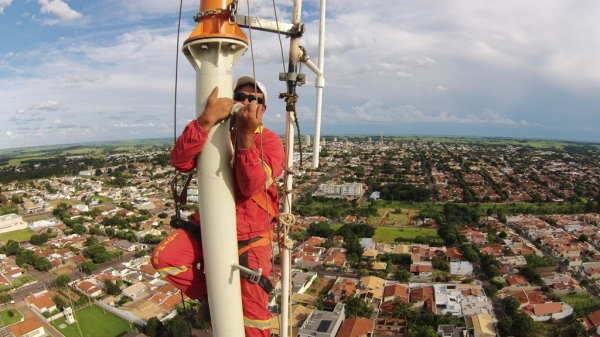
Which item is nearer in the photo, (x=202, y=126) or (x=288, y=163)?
(x=202, y=126)

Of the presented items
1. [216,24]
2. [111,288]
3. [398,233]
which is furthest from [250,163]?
[398,233]

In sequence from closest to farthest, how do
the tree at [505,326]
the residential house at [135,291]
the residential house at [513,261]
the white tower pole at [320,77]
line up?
the white tower pole at [320,77]
the tree at [505,326]
the residential house at [135,291]
the residential house at [513,261]

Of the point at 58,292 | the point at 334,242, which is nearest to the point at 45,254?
the point at 58,292

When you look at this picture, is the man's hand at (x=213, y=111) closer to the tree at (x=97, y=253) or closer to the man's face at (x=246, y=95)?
the man's face at (x=246, y=95)

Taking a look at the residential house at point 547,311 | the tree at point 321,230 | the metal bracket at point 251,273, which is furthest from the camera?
the tree at point 321,230

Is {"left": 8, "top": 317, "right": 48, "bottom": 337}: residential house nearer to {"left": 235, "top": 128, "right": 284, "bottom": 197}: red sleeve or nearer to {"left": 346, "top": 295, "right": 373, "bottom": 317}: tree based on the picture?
{"left": 346, "top": 295, "right": 373, "bottom": 317}: tree

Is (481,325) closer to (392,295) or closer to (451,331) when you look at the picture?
(451,331)

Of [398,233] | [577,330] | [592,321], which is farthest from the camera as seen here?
[398,233]

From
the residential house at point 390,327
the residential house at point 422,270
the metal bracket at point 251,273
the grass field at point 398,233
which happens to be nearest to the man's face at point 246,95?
the metal bracket at point 251,273
